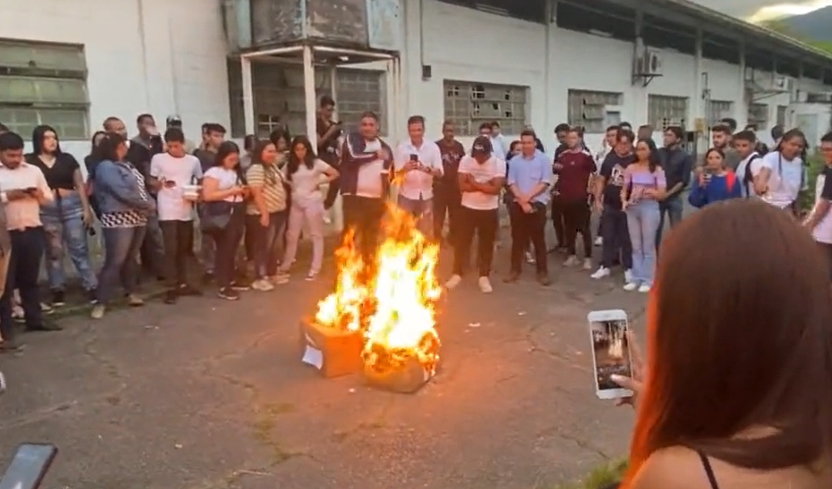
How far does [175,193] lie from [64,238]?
126 cm

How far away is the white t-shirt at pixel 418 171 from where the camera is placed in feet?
28.2

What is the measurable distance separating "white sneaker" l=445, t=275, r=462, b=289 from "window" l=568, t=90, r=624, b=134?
1062cm

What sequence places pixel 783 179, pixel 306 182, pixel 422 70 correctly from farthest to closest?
pixel 422 70 → pixel 306 182 → pixel 783 179

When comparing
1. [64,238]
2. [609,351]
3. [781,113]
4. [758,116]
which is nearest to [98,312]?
[64,238]

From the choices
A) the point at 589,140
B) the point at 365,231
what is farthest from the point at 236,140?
the point at 589,140

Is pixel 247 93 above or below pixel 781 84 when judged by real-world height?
below

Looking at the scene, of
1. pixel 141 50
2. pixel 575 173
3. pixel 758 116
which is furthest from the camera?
pixel 758 116

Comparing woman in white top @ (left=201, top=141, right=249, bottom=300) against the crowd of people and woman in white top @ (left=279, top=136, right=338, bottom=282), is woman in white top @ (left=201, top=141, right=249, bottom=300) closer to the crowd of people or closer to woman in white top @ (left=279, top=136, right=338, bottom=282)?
the crowd of people

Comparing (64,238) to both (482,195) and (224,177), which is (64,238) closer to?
(224,177)

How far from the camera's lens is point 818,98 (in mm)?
33656

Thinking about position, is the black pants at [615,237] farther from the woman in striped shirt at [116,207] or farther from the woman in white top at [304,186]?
the woman in striped shirt at [116,207]

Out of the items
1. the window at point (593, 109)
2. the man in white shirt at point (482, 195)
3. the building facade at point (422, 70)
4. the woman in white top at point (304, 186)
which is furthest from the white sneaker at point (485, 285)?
the window at point (593, 109)

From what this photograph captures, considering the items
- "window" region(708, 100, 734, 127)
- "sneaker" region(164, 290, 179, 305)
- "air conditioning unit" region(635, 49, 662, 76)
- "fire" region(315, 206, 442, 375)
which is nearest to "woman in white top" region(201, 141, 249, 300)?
"sneaker" region(164, 290, 179, 305)

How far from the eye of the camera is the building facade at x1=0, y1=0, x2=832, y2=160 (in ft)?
30.7
